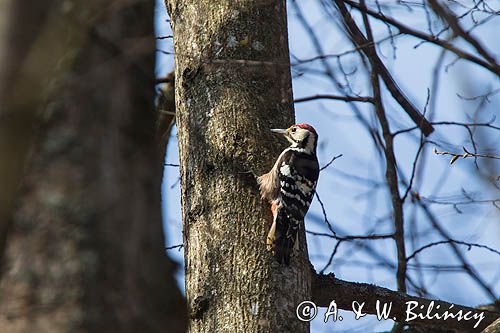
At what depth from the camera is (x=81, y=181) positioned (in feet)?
6.75

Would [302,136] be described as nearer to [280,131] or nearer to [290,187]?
[290,187]

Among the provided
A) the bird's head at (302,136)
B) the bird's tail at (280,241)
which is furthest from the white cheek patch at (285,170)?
the bird's tail at (280,241)

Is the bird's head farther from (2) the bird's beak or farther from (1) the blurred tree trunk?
(1) the blurred tree trunk

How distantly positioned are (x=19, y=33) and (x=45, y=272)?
0.61 metres

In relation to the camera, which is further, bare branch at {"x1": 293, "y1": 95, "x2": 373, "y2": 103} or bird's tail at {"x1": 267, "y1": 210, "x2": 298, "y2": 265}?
bare branch at {"x1": 293, "y1": 95, "x2": 373, "y2": 103}

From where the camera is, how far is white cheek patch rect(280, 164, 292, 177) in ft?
16.1

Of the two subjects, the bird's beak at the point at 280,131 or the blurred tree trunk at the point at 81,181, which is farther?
the bird's beak at the point at 280,131

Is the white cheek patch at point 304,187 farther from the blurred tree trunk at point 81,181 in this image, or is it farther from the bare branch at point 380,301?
the blurred tree trunk at point 81,181

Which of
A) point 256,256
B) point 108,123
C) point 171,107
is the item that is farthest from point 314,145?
point 108,123

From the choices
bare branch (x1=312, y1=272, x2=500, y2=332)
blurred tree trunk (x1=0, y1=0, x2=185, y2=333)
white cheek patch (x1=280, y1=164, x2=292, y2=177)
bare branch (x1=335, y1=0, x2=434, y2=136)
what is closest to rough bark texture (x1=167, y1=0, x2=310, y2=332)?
bare branch (x1=312, y1=272, x2=500, y2=332)

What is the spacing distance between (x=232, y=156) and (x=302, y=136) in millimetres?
1375

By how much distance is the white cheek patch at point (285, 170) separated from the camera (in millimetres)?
4892

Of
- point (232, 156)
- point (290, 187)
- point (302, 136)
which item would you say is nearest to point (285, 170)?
point (290, 187)

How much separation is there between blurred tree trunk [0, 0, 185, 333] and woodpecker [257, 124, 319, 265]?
184cm
